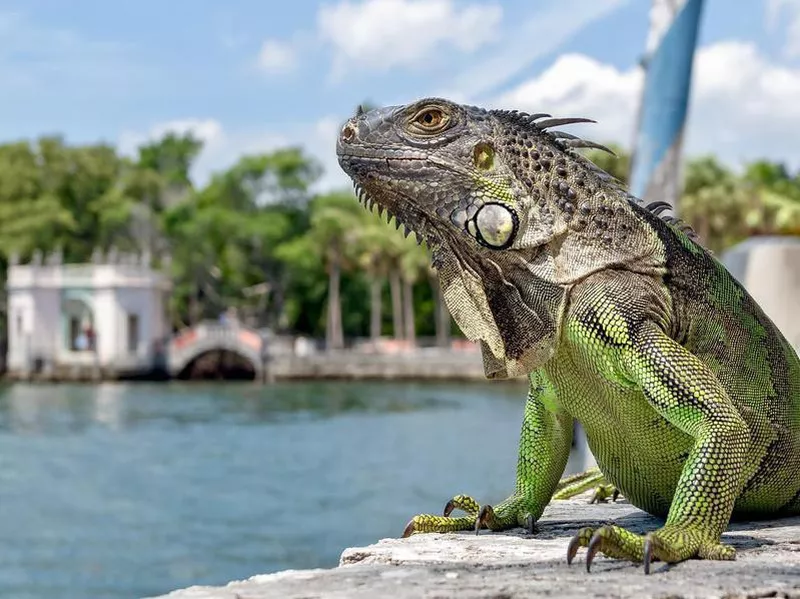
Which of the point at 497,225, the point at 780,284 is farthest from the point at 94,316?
the point at 497,225

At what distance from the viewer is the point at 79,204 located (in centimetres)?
7538

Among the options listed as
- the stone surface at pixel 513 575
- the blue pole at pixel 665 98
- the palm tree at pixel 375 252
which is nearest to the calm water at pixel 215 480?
the blue pole at pixel 665 98

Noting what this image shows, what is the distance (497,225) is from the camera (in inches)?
140

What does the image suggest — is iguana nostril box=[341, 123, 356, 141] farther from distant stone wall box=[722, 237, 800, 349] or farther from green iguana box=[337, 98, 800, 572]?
distant stone wall box=[722, 237, 800, 349]

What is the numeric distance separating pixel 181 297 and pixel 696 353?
78698 millimetres

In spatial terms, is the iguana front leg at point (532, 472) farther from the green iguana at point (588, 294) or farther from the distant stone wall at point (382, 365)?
the distant stone wall at point (382, 365)

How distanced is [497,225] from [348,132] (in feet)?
1.90

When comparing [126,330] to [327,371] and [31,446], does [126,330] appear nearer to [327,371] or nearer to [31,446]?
[327,371]

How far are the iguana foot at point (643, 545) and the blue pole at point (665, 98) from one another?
12542 millimetres

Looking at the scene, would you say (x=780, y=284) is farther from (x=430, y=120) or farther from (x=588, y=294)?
(x=430, y=120)

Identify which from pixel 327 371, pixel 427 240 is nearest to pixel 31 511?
pixel 427 240

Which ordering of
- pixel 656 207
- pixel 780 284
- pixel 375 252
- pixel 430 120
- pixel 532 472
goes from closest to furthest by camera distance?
pixel 430 120, pixel 656 207, pixel 532 472, pixel 780 284, pixel 375 252

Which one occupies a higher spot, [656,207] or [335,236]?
[335,236]

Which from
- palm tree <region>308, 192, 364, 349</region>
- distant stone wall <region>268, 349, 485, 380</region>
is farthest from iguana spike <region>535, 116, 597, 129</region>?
palm tree <region>308, 192, 364, 349</region>
